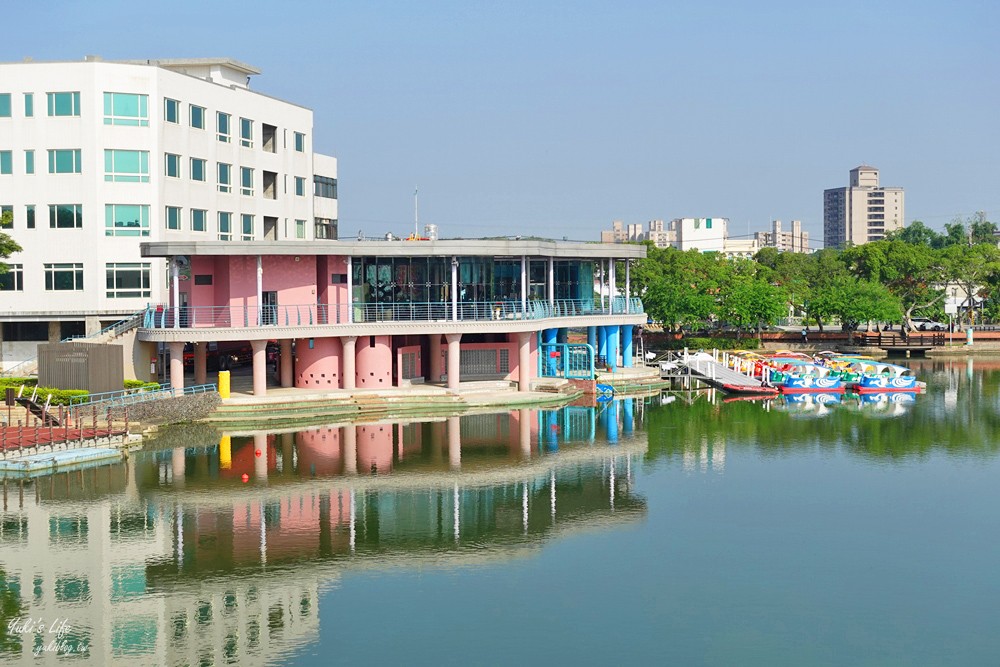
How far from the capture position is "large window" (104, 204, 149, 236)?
59.5 m

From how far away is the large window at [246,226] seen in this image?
6806 centimetres

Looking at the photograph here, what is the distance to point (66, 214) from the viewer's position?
194 feet

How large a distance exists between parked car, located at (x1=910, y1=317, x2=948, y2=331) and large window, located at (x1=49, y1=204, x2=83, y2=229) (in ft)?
271

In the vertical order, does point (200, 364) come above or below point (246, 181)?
below

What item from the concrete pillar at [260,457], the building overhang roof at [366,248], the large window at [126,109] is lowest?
Result: the concrete pillar at [260,457]

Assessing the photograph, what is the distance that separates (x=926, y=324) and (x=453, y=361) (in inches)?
3075

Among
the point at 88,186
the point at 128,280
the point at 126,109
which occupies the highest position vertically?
the point at 126,109

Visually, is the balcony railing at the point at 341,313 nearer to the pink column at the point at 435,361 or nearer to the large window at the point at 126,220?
the pink column at the point at 435,361

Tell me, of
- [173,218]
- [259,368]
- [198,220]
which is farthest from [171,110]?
[259,368]

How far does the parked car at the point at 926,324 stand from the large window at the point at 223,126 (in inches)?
2917

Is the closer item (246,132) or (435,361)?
(435,361)

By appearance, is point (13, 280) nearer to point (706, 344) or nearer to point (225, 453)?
point (225, 453)

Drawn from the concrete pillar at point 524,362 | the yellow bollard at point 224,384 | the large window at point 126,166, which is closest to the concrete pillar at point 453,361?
the concrete pillar at point 524,362

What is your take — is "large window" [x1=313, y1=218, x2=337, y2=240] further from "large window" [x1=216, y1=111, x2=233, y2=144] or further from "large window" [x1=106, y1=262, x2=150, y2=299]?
"large window" [x1=106, y1=262, x2=150, y2=299]
